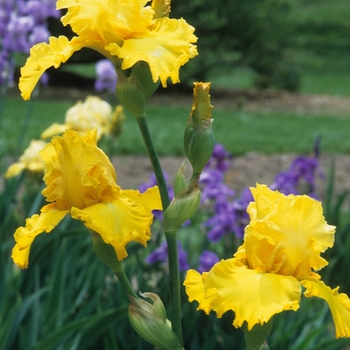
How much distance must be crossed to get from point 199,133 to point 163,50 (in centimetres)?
A: 11

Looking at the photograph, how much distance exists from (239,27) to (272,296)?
10.7 m

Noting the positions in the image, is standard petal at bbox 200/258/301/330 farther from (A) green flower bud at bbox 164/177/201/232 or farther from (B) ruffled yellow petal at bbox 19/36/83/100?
(B) ruffled yellow petal at bbox 19/36/83/100

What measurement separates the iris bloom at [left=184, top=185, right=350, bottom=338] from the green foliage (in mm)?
10090

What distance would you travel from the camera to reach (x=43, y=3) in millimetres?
2715

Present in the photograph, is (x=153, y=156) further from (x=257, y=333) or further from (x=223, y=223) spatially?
(x=223, y=223)

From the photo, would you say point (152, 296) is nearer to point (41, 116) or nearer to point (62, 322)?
point (62, 322)

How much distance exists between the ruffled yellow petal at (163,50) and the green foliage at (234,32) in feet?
33.0

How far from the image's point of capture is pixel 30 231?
71 centimetres

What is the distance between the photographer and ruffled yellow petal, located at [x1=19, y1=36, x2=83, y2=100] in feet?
2.31

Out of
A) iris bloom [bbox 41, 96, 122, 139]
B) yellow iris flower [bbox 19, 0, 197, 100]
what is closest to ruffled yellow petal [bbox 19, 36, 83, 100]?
yellow iris flower [bbox 19, 0, 197, 100]

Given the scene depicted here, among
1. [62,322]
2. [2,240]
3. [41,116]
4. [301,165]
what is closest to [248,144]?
[41,116]

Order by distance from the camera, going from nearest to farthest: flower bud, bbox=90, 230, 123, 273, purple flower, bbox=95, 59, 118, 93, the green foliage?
flower bud, bbox=90, 230, 123, 273 → purple flower, bbox=95, 59, 118, 93 → the green foliage

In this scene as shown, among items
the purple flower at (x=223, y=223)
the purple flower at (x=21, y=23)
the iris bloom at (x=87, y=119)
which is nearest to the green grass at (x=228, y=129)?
the purple flower at (x=21, y=23)

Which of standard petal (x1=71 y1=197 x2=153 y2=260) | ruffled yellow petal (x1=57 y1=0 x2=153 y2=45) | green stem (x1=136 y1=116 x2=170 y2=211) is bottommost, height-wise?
standard petal (x1=71 y1=197 x2=153 y2=260)
